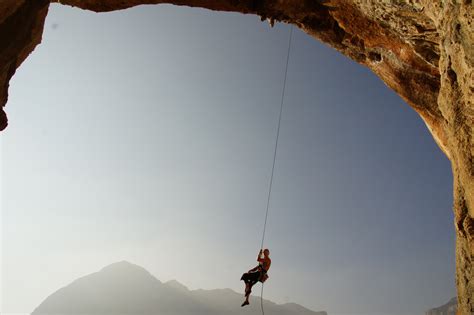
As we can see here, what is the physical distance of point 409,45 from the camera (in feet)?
34.6

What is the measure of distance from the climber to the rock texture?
7.71 metres

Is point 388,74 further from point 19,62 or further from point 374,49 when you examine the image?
point 19,62

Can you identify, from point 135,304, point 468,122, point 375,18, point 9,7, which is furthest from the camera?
point 135,304

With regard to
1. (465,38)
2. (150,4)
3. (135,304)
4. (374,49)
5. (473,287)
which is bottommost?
(135,304)

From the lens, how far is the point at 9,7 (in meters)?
11.3

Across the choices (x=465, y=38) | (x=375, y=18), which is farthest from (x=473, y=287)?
(x=375, y=18)

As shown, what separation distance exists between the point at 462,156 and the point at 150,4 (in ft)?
40.0

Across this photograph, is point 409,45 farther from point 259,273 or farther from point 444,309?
point 444,309

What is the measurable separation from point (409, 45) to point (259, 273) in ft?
33.0

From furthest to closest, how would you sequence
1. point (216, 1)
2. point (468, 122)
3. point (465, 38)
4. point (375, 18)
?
point (216, 1) → point (375, 18) → point (468, 122) → point (465, 38)

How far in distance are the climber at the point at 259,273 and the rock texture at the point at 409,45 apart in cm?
771

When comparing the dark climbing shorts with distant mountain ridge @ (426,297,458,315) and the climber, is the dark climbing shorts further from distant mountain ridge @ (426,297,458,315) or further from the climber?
distant mountain ridge @ (426,297,458,315)

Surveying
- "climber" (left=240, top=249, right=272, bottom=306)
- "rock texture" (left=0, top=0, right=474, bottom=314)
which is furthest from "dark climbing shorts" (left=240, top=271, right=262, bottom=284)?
"rock texture" (left=0, top=0, right=474, bottom=314)

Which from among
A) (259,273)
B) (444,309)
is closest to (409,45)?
(259,273)
